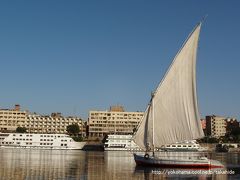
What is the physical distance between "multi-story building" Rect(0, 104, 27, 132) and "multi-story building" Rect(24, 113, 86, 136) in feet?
7.79

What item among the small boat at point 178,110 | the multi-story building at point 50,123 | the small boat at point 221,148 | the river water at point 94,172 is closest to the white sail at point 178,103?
the small boat at point 178,110

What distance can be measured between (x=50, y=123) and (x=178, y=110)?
137 m

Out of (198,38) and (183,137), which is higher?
(198,38)

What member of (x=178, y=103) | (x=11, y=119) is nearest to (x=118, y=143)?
(x=11, y=119)

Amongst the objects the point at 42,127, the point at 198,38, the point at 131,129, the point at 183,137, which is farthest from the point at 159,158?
the point at 42,127

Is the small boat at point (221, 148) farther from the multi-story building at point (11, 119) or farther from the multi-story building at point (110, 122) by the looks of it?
the multi-story building at point (11, 119)

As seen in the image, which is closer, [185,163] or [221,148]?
[185,163]

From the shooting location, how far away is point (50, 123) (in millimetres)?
181000

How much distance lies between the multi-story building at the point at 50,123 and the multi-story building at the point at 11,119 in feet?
7.79

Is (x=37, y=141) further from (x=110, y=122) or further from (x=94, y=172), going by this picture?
(x=94, y=172)

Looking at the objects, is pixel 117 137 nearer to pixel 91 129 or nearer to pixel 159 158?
pixel 91 129

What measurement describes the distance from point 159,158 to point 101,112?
402 feet

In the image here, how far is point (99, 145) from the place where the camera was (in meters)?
146

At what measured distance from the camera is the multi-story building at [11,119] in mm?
176875
